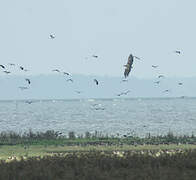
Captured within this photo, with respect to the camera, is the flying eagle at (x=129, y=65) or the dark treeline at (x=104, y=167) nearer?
the dark treeline at (x=104, y=167)

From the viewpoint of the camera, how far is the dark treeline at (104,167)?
17078 millimetres

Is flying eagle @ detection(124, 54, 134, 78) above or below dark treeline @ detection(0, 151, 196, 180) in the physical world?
above

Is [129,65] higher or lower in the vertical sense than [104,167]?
higher

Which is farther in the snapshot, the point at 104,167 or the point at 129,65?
the point at 129,65

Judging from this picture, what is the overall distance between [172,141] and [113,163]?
31.3 metres

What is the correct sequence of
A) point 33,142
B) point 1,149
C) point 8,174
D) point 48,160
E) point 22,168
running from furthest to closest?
point 33,142 → point 1,149 → point 48,160 → point 22,168 → point 8,174

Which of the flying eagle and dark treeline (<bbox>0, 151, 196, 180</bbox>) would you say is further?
the flying eagle

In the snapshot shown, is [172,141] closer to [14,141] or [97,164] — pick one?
[14,141]

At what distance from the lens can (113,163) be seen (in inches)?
750

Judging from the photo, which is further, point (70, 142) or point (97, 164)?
point (70, 142)

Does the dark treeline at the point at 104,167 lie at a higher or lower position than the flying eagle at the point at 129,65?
lower

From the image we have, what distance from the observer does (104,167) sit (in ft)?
61.5

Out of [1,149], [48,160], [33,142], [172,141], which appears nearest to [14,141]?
[33,142]

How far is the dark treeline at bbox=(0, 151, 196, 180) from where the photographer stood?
17.1 metres
